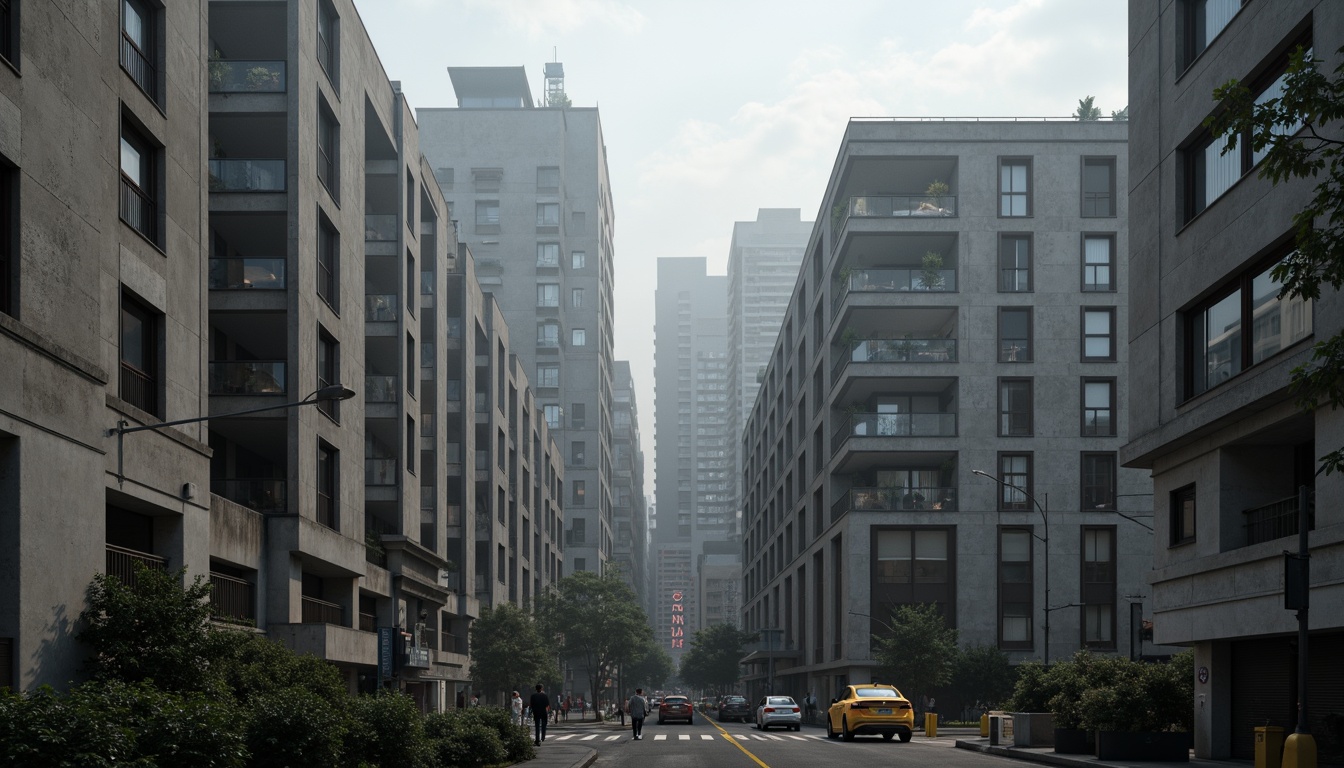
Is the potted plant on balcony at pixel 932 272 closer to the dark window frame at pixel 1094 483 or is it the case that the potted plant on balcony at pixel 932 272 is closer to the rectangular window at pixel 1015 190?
the rectangular window at pixel 1015 190

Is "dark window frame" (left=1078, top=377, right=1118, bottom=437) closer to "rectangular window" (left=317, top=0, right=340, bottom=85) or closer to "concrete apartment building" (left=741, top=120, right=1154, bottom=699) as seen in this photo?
"concrete apartment building" (left=741, top=120, right=1154, bottom=699)

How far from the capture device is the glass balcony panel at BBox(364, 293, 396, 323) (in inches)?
1710

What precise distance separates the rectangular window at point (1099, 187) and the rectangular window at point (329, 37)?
3804 centimetres

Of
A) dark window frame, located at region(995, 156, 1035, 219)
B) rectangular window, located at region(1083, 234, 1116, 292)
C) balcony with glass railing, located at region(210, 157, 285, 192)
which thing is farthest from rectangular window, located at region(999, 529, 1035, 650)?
balcony with glass railing, located at region(210, 157, 285, 192)

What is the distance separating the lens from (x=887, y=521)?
60406 mm

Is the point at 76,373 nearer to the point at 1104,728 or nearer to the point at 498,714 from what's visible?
the point at 498,714

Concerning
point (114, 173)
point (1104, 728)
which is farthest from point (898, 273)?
point (114, 173)

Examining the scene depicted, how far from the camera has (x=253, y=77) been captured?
33125 mm

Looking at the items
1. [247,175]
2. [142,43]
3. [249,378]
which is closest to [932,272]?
[247,175]

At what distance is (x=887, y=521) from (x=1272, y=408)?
3629 cm

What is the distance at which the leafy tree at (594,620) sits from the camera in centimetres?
7562

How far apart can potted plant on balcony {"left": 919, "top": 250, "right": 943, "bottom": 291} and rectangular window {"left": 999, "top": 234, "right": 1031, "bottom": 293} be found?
3.00m

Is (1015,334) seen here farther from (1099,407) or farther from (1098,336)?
(1099,407)

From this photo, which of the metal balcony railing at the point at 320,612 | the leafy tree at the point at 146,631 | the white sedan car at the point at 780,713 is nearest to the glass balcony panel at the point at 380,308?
the metal balcony railing at the point at 320,612
